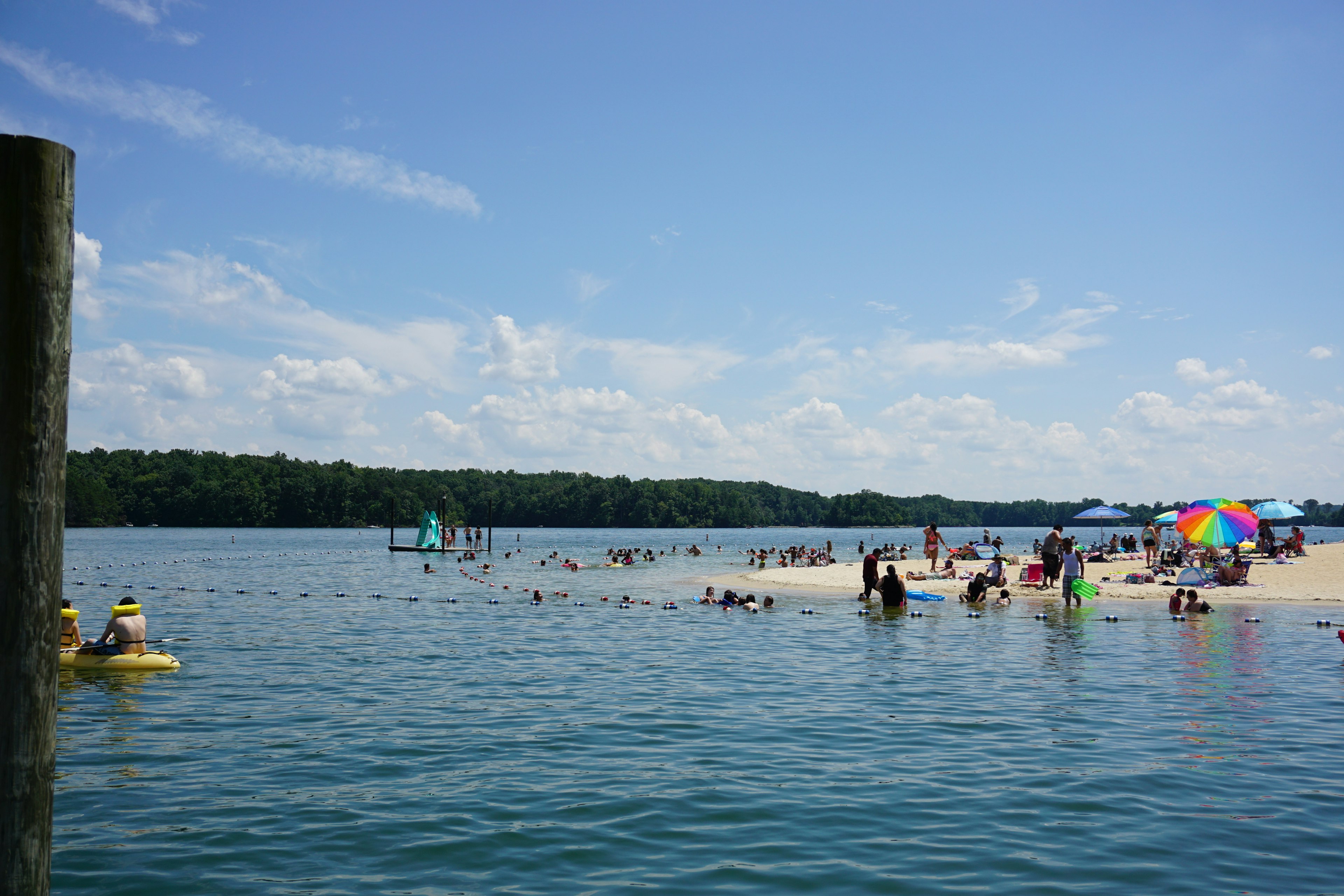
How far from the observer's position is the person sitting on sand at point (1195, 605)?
24.4 meters

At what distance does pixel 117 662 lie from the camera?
53.5 feet

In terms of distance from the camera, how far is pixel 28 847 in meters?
4.33

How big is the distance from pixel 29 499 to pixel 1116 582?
3540 centimetres

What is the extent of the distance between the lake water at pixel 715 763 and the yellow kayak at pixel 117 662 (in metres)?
0.28

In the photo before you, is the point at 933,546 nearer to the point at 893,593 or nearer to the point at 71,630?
the point at 893,593

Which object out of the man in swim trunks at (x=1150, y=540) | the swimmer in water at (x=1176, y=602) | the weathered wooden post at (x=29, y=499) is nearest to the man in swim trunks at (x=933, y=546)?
the man in swim trunks at (x=1150, y=540)

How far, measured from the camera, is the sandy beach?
2930cm

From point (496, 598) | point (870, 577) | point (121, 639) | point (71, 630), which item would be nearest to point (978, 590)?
point (870, 577)

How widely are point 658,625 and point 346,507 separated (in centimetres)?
14988

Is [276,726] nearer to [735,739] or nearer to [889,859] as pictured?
[735,739]

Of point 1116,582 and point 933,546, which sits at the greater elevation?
point 933,546

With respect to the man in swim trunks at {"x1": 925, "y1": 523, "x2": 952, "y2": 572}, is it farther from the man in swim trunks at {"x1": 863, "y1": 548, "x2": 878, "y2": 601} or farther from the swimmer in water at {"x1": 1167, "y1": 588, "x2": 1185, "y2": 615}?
the swimmer in water at {"x1": 1167, "y1": 588, "x2": 1185, "y2": 615}

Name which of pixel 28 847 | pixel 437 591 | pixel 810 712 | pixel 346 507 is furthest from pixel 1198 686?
pixel 346 507

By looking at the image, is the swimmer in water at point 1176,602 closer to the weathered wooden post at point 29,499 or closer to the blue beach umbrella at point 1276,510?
the blue beach umbrella at point 1276,510
